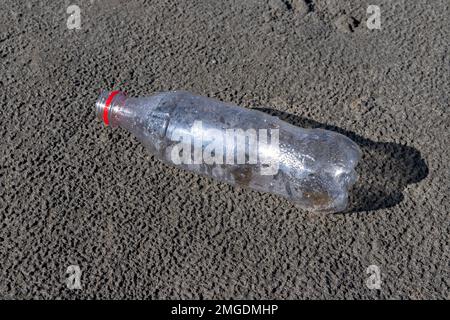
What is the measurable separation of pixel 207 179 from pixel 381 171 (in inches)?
28.8

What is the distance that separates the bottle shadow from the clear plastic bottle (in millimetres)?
91

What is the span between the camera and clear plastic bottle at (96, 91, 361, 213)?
2.31 m

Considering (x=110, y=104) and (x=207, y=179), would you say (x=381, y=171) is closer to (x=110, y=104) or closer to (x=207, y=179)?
(x=207, y=179)

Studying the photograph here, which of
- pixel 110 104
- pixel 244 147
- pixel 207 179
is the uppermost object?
pixel 110 104

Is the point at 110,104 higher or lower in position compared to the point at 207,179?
higher

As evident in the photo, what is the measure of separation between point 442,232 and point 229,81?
115cm

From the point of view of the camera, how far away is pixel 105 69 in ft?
9.05

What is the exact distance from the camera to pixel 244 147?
2.39 m

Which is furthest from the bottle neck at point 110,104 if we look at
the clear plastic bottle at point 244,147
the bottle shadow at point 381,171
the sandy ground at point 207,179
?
the bottle shadow at point 381,171

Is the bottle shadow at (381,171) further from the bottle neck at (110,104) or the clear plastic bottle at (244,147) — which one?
the bottle neck at (110,104)

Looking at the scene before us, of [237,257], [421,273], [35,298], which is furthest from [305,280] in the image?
[35,298]

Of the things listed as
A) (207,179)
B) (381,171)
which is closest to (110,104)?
(207,179)

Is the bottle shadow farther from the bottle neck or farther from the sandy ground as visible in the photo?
the bottle neck

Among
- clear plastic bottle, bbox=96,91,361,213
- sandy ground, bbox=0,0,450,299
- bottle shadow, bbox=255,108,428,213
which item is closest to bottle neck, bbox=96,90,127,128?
clear plastic bottle, bbox=96,91,361,213
